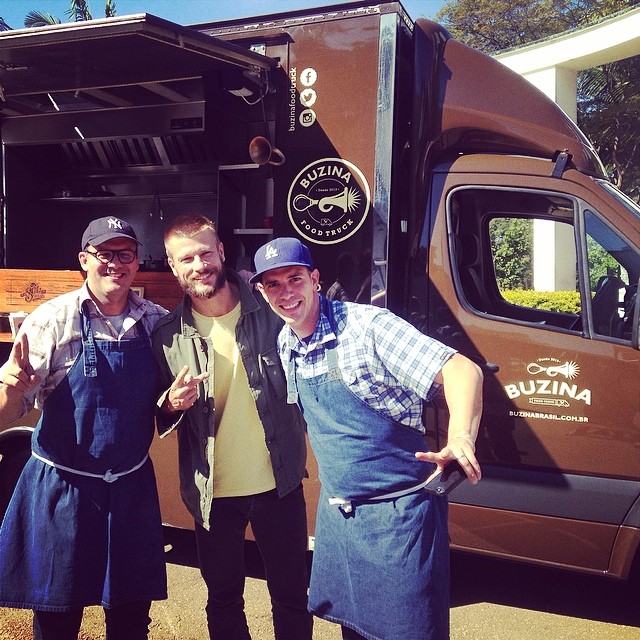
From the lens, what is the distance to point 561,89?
16.3 metres

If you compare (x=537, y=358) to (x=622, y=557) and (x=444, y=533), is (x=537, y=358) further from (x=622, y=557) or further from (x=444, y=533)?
(x=444, y=533)

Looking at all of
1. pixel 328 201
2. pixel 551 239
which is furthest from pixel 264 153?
pixel 551 239

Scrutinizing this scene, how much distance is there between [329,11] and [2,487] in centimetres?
354

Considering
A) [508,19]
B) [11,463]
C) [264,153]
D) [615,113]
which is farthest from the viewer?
[508,19]

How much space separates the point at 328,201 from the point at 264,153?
1.54ft

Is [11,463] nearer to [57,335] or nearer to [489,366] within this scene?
[57,335]

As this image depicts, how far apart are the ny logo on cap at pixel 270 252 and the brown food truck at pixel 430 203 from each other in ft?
4.39

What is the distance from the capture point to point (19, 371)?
2455 mm

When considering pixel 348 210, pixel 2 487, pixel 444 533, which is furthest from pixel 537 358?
pixel 2 487

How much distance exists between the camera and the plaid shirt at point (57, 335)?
2559 millimetres

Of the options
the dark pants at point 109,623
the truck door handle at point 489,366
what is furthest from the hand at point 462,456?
the truck door handle at point 489,366

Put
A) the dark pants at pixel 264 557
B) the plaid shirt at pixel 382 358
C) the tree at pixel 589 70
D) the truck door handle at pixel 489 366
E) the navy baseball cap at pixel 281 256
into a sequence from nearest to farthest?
the plaid shirt at pixel 382 358
the navy baseball cap at pixel 281 256
the dark pants at pixel 264 557
the truck door handle at pixel 489 366
the tree at pixel 589 70

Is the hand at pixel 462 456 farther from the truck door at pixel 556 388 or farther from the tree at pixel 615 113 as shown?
the tree at pixel 615 113

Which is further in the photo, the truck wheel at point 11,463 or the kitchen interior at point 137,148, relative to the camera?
the truck wheel at point 11,463
